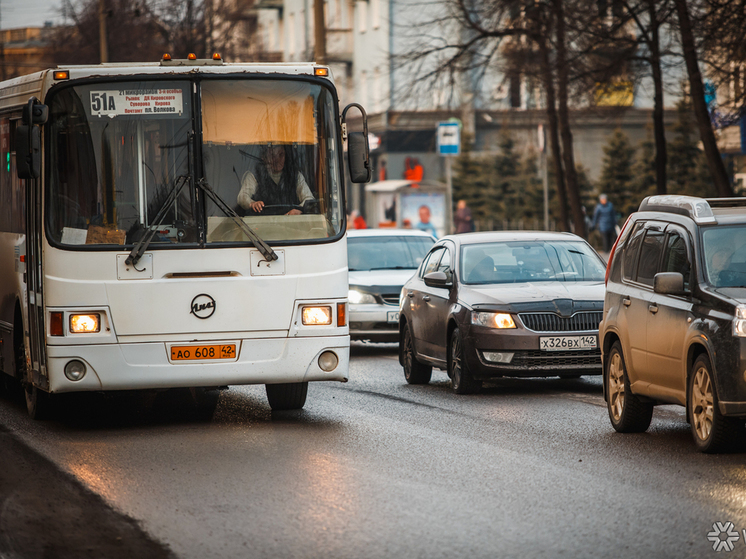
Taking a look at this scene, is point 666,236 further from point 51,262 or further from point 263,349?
point 51,262

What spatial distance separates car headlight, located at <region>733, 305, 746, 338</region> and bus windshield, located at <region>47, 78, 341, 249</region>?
351 centimetres

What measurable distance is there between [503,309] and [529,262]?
55.5 inches

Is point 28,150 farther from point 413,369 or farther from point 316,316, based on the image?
point 413,369

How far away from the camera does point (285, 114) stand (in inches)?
434

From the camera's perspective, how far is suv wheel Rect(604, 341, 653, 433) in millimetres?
10422

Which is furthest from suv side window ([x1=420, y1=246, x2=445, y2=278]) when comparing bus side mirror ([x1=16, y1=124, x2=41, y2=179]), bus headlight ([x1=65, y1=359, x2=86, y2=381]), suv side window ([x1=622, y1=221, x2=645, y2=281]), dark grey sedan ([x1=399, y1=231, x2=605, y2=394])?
bus side mirror ([x1=16, y1=124, x2=41, y2=179])

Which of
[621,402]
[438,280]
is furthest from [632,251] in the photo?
[438,280]

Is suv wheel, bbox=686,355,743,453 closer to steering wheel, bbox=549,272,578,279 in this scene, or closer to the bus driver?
the bus driver

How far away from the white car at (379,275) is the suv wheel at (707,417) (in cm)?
948

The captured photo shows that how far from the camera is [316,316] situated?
10891mm

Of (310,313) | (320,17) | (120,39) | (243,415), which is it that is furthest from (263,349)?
(120,39)

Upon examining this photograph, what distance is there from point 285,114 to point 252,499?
408 cm

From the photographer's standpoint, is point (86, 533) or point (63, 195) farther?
point (63, 195)

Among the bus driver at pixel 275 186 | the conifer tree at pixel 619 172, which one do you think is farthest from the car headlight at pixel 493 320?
the conifer tree at pixel 619 172
